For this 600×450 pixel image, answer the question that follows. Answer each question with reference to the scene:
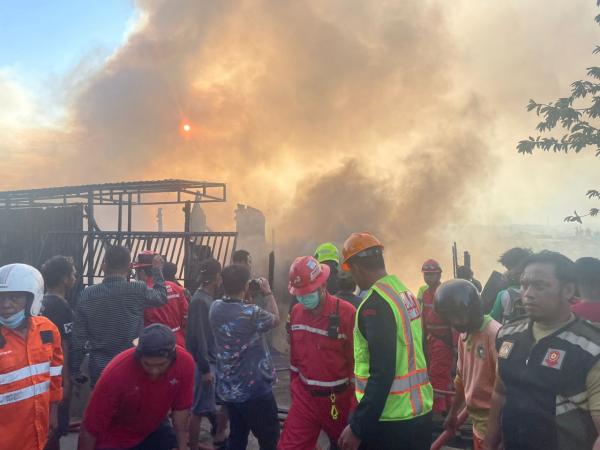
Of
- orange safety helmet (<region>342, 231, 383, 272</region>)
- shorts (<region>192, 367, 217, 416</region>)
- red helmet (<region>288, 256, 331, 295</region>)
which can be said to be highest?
orange safety helmet (<region>342, 231, 383, 272</region>)

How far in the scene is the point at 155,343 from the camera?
2.81m

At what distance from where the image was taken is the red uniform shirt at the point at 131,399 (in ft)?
9.33

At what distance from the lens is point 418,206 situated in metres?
23.5

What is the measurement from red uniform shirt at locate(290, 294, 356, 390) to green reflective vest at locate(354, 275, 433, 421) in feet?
1.93

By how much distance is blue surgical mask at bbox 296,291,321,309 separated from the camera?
143 inches

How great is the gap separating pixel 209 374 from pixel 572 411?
3622 mm

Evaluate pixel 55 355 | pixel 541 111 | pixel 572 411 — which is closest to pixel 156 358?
pixel 55 355

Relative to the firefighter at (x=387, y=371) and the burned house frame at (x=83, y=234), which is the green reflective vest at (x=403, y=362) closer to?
the firefighter at (x=387, y=371)

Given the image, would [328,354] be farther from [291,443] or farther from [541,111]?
[541,111]

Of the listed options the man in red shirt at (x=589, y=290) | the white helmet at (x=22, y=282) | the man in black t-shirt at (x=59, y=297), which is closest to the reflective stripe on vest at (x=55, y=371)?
the white helmet at (x=22, y=282)

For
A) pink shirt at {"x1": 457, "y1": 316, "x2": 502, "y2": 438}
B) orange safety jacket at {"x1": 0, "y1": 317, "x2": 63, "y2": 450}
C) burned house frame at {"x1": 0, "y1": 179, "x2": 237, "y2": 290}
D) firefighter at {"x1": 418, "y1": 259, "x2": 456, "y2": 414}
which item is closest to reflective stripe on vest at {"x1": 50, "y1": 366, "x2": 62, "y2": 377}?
orange safety jacket at {"x1": 0, "y1": 317, "x2": 63, "y2": 450}

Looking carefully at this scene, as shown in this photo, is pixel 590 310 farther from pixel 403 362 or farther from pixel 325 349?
pixel 325 349

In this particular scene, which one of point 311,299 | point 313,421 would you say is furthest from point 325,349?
point 313,421

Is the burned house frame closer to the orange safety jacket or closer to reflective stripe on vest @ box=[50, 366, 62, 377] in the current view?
reflective stripe on vest @ box=[50, 366, 62, 377]
